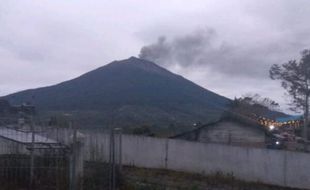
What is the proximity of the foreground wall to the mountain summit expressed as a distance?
4009 centimetres

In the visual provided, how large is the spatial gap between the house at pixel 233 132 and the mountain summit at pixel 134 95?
32.1m

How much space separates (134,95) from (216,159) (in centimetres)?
7401

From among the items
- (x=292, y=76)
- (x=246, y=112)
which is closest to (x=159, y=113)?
(x=246, y=112)

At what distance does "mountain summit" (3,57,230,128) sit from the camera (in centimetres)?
8006

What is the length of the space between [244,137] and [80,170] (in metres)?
20.5

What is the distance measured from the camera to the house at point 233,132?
32.0m

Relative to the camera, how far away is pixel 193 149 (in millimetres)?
23141

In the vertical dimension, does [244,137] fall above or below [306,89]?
below

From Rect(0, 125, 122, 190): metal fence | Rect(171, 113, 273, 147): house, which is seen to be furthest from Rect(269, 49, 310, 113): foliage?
Rect(0, 125, 122, 190): metal fence

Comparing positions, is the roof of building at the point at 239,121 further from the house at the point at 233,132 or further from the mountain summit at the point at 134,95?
the mountain summit at the point at 134,95

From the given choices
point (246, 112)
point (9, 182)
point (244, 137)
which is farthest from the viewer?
point (246, 112)

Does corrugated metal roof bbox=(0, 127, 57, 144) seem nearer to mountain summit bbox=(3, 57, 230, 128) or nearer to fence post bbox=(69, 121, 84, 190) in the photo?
fence post bbox=(69, 121, 84, 190)

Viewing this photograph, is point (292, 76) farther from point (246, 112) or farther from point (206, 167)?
point (206, 167)

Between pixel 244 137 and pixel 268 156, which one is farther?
pixel 244 137
